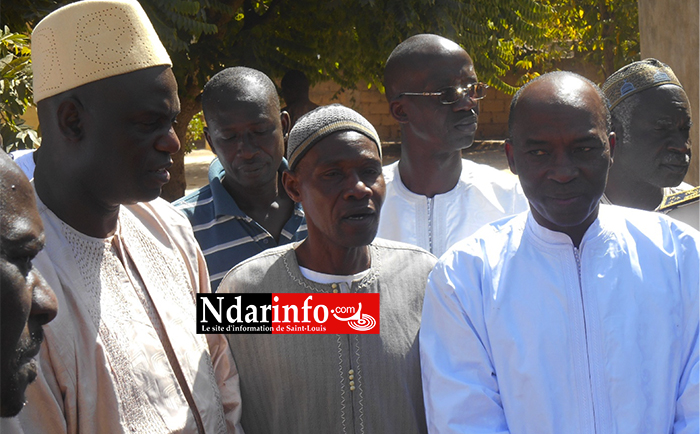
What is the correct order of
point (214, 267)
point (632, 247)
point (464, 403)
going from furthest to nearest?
point (214, 267) < point (632, 247) < point (464, 403)

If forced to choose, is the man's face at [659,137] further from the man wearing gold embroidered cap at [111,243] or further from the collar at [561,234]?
the man wearing gold embroidered cap at [111,243]

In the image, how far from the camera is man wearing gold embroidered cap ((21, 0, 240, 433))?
7.01 feet

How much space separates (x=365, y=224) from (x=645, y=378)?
1068 mm

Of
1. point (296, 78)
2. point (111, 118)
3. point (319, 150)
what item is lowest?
point (296, 78)

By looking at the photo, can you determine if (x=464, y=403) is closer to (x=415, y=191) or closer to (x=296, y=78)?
(x=415, y=191)

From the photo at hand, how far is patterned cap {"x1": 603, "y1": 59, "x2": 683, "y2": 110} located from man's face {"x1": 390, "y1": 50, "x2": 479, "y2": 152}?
716mm

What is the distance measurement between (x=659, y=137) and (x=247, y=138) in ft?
6.69

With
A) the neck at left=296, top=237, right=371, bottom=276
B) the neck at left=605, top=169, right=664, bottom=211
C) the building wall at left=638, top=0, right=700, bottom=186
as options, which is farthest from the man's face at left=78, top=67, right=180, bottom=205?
the building wall at left=638, top=0, right=700, bottom=186

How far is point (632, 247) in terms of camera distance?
2354 mm

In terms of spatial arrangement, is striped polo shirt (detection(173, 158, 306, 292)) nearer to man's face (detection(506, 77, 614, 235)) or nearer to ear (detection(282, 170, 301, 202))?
ear (detection(282, 170, 301, 202))

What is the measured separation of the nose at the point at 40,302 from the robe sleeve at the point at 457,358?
121cm

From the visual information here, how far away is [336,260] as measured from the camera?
2.64 meters

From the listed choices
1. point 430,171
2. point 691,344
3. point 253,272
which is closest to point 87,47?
point 253,272

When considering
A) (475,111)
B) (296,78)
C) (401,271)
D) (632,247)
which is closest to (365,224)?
(401,271)
